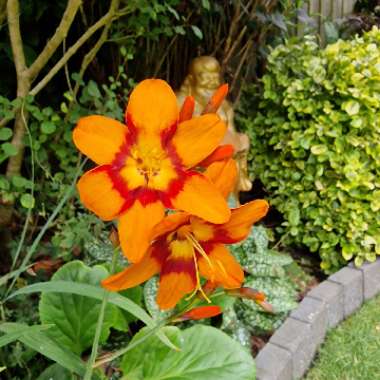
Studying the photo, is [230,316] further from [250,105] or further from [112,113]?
[250,105]

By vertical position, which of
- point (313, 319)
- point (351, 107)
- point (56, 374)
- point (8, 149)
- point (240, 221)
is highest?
point (240, 221)

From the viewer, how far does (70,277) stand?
178cm

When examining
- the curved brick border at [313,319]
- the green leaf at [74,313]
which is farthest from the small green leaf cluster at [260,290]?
the green leaf at [74,313]

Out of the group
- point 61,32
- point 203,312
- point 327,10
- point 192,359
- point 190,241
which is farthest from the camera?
point 327,10

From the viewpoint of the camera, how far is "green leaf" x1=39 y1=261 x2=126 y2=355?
1.75 m

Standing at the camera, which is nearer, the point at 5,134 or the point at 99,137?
the point at 99,137

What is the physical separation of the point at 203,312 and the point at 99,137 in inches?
15.1

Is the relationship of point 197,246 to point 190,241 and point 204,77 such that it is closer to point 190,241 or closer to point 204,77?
point 190,241

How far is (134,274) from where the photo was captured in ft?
2.93

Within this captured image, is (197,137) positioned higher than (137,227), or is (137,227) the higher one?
(197,137)

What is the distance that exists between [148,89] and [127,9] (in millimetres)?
1560

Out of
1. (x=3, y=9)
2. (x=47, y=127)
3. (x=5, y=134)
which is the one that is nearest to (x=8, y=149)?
(x=5, y=134)

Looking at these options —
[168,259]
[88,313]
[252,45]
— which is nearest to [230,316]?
[88,313]

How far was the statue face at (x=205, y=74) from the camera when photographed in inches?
114
